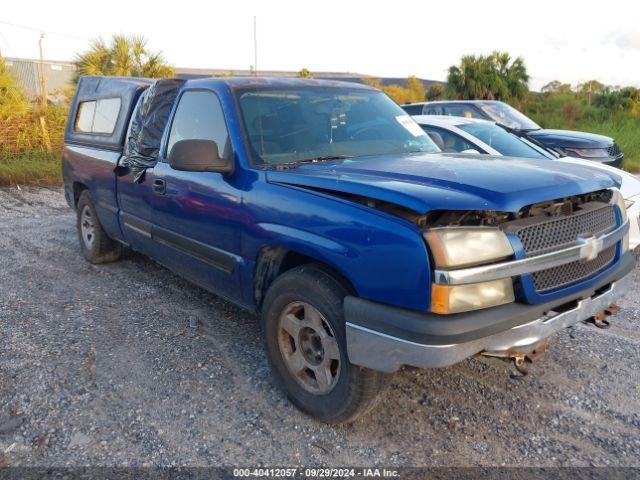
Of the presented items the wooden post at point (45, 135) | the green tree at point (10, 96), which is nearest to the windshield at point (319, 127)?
the wooden post at point (45, 135)

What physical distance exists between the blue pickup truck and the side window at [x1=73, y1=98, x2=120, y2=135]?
1.34 m

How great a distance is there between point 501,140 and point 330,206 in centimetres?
491

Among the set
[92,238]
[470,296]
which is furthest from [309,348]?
[92,238]

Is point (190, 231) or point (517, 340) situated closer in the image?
point (517, 340)

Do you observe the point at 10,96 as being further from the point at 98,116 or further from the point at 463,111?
the point at 463,111

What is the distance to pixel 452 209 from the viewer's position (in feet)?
7.72

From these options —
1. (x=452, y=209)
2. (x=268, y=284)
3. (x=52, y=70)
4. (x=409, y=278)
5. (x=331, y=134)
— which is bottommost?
(x=268, y=284)

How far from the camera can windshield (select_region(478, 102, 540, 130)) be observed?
9.90m

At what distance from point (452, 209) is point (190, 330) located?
2.58 metres

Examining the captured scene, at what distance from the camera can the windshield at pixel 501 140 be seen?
6668mm

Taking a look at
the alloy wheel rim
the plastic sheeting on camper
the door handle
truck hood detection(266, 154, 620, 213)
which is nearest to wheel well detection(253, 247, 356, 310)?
the alloy wheel rim

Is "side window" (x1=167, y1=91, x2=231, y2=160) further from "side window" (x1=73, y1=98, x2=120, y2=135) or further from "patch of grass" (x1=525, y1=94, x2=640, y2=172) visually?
"patch of grass" (x1=525, y1=94, x2=640, y2=172)

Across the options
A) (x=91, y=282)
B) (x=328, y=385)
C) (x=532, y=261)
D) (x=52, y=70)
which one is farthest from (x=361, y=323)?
(x=52, y=70)

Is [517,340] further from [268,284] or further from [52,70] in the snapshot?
[52,70]
